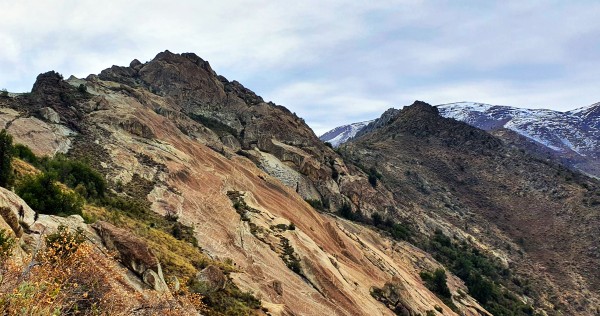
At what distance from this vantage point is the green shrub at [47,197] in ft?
65.2

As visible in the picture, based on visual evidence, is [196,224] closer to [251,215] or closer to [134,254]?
[251,215]

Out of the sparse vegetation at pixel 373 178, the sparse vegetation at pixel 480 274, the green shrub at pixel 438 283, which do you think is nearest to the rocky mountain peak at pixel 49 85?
the green shrub at pixel 438 283

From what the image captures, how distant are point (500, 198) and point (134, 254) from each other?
105 meters

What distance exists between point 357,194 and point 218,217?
4609 cm

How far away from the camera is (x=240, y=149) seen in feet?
218

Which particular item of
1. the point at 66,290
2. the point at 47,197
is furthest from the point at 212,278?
the point at 66,290

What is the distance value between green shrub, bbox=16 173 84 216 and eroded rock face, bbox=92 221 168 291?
4.38 m

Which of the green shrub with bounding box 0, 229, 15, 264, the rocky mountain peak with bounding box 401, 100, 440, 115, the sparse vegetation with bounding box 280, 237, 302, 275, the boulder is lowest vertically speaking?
the sparse vegetation with bounding box 280, 237, 302, 275

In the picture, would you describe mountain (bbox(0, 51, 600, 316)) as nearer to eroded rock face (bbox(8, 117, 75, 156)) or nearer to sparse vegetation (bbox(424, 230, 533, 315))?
eroded rock face (bbox(8, 117, 75, 156))

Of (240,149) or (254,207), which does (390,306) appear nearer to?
(254,207)

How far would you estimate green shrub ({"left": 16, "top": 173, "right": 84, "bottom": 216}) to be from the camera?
19.9 metres

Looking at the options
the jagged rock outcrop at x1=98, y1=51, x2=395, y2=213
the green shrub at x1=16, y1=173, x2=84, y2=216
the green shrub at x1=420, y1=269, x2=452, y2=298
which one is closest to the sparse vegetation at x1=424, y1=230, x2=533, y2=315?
the green shrub at x1=420, y1=269, x2=452, y2=298

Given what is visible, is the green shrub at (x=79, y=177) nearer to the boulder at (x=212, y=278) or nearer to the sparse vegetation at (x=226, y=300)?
the boulder at (x=212, y=278)

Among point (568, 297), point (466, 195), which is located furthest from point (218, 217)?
point (466, 195)
